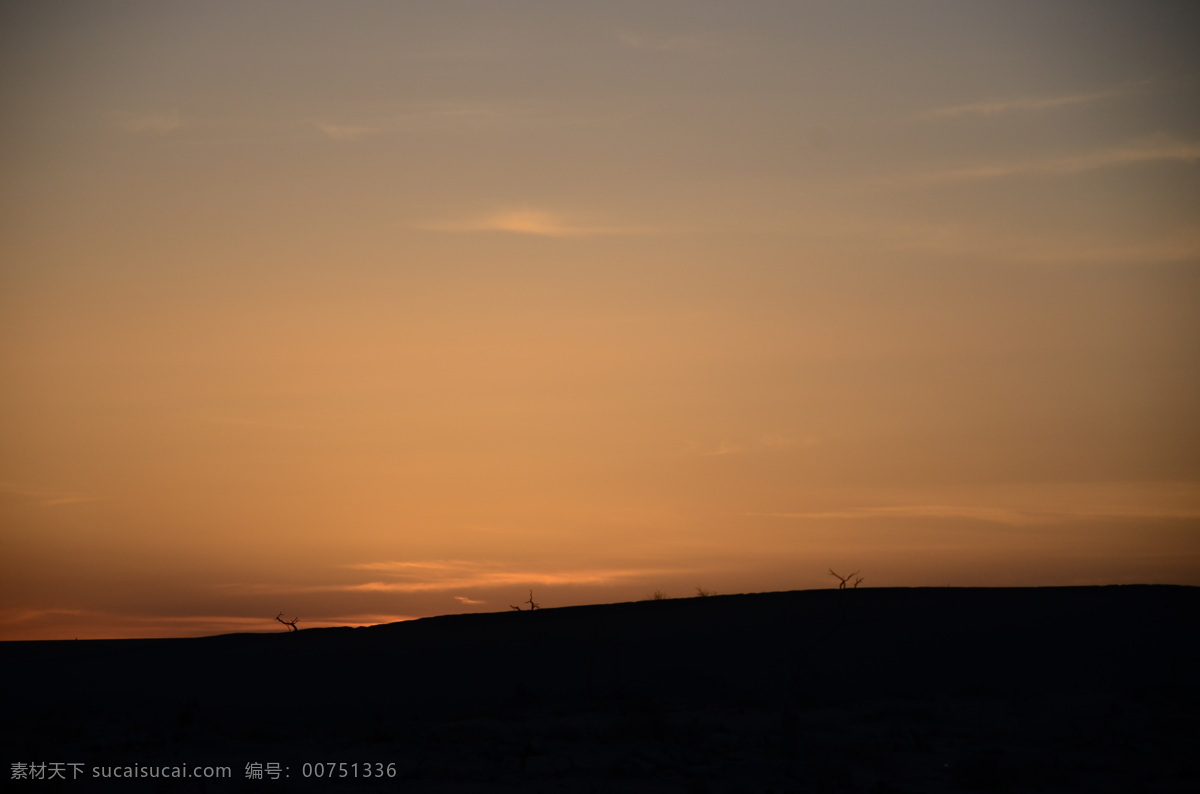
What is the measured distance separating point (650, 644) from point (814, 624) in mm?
5035

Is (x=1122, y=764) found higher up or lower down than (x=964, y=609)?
lower down

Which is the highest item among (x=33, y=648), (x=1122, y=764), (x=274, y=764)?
(x=33, y=648)

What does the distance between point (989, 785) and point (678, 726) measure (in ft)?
18.4

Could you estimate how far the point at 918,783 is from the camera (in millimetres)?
14070

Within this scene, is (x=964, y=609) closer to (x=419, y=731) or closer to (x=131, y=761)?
(x=419, y=731)

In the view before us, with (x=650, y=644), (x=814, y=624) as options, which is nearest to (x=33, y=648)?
(x=650, y=644)

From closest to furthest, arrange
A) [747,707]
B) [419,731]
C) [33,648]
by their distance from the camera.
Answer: [419,731] → [747,707] → [33,648]

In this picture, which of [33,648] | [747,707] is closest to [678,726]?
[747,707]

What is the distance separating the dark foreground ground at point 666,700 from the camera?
14500mm

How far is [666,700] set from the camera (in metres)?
26.2

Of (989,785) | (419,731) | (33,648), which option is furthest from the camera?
(33,648)

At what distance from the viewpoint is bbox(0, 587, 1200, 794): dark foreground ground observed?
571 inches

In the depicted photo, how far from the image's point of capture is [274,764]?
14.9 metres

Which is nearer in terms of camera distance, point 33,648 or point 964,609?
point 964,609
